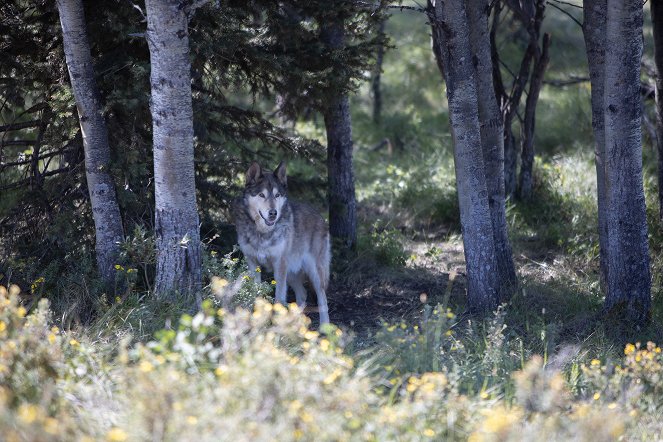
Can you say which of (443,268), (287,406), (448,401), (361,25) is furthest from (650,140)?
(287,406)

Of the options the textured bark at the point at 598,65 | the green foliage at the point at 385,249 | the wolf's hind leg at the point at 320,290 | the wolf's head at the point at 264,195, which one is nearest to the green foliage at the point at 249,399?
the wolf's hind leg at the point at 320,290

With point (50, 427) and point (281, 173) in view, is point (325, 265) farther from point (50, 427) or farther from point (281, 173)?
point (50, 427)

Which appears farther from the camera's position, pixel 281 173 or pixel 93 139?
pixel 281 173

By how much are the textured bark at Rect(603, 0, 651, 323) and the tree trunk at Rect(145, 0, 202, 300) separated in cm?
383

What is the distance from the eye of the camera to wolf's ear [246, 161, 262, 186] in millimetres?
7887

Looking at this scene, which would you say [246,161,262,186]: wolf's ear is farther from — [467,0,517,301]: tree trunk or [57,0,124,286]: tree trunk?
[467,0,517,301]: tree trunk

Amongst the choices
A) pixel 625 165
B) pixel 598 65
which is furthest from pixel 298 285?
pixel 598 65

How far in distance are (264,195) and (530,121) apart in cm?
497

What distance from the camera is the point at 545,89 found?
16.3 m

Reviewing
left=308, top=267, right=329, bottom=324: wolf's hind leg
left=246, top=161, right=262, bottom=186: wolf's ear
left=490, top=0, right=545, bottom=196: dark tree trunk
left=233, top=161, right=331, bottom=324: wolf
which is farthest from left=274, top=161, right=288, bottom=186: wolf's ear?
left=490, top=0, right=545, bottom=196: dark tree trunk

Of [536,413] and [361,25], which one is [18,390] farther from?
[361,25]

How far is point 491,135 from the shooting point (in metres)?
7.96

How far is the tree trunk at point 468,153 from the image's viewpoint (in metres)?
6.95

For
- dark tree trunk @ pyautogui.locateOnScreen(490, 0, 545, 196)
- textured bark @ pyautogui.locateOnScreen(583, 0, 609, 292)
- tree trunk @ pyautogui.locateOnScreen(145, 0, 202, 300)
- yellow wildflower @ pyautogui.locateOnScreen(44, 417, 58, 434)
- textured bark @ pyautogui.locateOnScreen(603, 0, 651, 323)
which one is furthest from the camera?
dark tree trunk @ pyautogui.locateOnScreen(490, 0, 545, 196)
